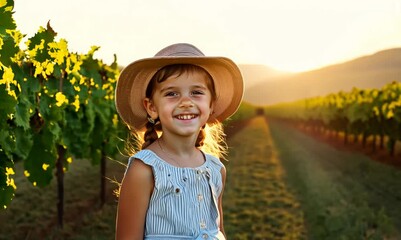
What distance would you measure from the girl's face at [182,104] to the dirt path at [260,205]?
9.83 feet

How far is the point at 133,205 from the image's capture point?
244 cm

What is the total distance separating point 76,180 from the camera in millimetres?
12648

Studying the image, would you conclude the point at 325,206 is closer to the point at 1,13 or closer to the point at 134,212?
the point at 1,13

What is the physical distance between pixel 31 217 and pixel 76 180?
3.62 meters

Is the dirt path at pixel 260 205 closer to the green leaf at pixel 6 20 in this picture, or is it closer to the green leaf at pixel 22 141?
the green leaf at pixel 22 141

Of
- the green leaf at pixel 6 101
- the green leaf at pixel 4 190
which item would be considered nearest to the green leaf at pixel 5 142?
the green leaf at pixel 4 190

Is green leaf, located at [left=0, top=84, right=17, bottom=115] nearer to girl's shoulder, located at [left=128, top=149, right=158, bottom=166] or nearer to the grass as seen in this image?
girl's shoulder, located at [left=128, top=149, right=158, bottom=166]

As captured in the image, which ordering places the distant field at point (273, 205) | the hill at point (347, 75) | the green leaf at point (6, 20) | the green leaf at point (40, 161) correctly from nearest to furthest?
the green leaf at point (6, 20) < the green leaf at point (40, 161) < the distant field at point (273, 205) < the hill at point (347, 75)

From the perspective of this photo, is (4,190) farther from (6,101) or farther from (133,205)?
(133,205)

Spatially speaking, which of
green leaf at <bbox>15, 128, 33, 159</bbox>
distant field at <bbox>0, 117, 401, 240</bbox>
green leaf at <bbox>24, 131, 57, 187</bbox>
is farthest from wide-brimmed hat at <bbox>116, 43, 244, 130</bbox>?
distant field at <bbox>0, 117, 401, 240</bbox>

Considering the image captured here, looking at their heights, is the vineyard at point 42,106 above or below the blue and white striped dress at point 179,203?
above

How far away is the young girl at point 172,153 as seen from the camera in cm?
247

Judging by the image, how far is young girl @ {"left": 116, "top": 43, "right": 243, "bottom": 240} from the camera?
8.11 feet

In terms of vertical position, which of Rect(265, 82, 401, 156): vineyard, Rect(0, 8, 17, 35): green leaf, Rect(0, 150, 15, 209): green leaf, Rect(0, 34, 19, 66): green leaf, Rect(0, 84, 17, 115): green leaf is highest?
Rect(265, 82, 401, 156): vineyard
